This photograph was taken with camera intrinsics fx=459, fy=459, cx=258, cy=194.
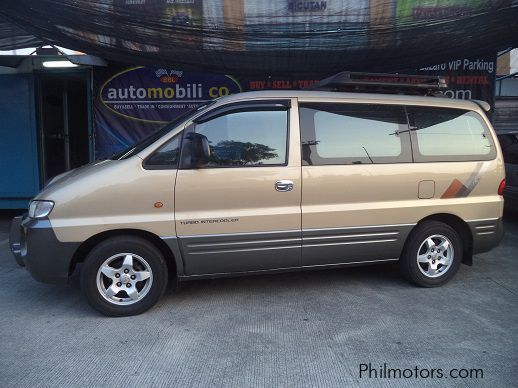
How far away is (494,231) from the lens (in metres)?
4.86

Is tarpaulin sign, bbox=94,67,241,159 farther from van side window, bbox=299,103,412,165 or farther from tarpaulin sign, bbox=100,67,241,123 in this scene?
van side window, bbox=299,103,412,165

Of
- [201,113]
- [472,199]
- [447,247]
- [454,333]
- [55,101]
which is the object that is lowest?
[454,333]

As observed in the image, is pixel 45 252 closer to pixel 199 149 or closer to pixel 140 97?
pixel 199 149

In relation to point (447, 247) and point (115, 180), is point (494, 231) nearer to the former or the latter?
point (447, 247)

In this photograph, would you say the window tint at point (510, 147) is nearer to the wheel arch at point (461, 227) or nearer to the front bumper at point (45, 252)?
the wheel arch at point (461, 227)

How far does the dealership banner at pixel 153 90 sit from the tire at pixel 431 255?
14.0ft

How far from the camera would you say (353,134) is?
14.7ft

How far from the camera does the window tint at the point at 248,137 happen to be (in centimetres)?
417

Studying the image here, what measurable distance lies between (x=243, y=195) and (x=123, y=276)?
1.26 m

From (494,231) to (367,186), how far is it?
5.23 feet

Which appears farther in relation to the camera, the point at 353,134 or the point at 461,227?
the point at 461,227

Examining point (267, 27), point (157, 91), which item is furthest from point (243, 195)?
point (157, 91)

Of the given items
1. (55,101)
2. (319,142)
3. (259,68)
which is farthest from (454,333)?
(55,101)

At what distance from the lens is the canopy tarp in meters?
5.39
